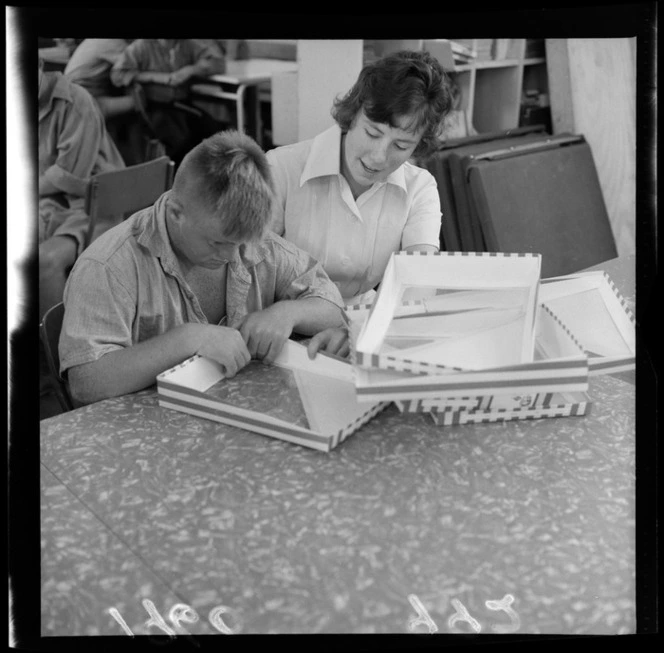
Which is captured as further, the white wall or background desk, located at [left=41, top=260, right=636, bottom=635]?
the white wall

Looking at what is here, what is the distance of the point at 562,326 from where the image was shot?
A: 1.15 meters

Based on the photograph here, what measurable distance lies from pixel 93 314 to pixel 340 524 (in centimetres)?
49

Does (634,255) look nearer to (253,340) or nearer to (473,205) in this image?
(253,340)

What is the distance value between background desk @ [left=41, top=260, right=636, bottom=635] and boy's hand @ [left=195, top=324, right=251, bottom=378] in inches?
4.4

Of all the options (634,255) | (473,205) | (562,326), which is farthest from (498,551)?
(473,205)

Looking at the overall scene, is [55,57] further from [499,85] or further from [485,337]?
[499,85]

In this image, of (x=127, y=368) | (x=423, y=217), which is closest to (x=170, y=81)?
(x=127, y=368)

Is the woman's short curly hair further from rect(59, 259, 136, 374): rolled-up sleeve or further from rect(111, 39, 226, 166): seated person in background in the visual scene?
rect(59, 259, 136, 374): rolled-up sleeve

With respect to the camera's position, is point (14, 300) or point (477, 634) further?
point (14, 300)

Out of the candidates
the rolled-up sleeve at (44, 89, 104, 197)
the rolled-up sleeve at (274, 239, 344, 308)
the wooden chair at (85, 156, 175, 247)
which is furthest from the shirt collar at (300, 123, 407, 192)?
the rolled-up sleeve at (44, 89, 104, 197)

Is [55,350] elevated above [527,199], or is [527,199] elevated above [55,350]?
[527,199]

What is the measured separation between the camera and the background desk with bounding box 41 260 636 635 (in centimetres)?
88

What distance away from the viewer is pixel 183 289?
Answer: 1.26 metres

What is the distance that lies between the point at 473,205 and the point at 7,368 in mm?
1078
